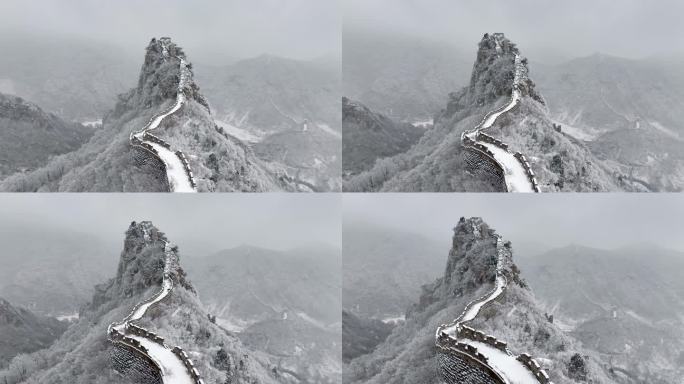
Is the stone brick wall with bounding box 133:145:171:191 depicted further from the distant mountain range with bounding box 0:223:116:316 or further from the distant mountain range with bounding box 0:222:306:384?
the distant mountain range with bounding box 0:223:116:316

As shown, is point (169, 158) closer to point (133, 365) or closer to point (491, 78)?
point (133, 365)

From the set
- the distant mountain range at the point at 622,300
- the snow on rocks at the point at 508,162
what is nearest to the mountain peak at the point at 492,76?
the snow on rocks at the point at 508,162

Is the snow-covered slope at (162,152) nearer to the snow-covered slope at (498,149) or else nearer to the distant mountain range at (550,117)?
the distant mountain range at (550,117)

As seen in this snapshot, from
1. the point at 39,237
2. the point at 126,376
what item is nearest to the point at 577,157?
the point at 126,376

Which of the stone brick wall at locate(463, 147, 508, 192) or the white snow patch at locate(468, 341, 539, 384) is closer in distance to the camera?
the white snow patch at locate(468, 341, 539, 384)

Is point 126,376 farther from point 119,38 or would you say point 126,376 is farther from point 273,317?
point 119,38

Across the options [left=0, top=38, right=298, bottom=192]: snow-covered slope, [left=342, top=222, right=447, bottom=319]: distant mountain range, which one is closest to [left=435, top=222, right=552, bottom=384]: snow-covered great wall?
[left=342, top=222, right=447, bottom=319]: distant mountain range

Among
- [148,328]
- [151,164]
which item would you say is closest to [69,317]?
[148,328]
